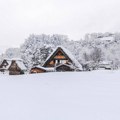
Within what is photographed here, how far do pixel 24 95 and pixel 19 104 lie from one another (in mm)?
1288

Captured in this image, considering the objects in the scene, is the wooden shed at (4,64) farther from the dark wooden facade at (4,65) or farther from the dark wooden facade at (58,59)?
the dark wooden facade at (58,59)

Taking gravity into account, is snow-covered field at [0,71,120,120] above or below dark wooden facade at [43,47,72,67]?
below

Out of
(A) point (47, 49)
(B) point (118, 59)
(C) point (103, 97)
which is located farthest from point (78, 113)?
(B) point (118, 59)

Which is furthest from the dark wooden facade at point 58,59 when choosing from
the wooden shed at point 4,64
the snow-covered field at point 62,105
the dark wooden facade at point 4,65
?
the dark wooden facade at point 4,65

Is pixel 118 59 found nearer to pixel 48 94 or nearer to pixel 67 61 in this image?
pixel 67 61

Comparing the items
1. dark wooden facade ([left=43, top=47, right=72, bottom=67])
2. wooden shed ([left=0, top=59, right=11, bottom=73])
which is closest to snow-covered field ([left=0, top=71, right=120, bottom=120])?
dark wooden facade ([left=43, top=47, right=72, bottom=67])

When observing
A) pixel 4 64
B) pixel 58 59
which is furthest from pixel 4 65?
pixel 58 59

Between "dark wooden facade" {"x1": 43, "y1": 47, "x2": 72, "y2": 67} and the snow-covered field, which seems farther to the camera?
"dark wooden facade" {"x1": 43, "y1": 47, "x2": 72, "y2": 67}

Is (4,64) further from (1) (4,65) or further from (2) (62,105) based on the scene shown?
(2) (62,105)

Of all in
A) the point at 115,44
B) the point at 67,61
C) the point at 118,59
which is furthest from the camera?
the point at 115,44

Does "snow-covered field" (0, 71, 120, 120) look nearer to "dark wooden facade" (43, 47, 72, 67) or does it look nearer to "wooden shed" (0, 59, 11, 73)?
"dark wooden facade" (43, 47, 72, 67)

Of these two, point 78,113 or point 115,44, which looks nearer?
point 78,113

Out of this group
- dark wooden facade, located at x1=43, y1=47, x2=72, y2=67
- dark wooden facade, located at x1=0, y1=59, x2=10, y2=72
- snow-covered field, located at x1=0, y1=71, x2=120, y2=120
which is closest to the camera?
snow-covered field, located at x1=0, y1=71, x2=120, y2=120

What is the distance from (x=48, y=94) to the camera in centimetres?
809
